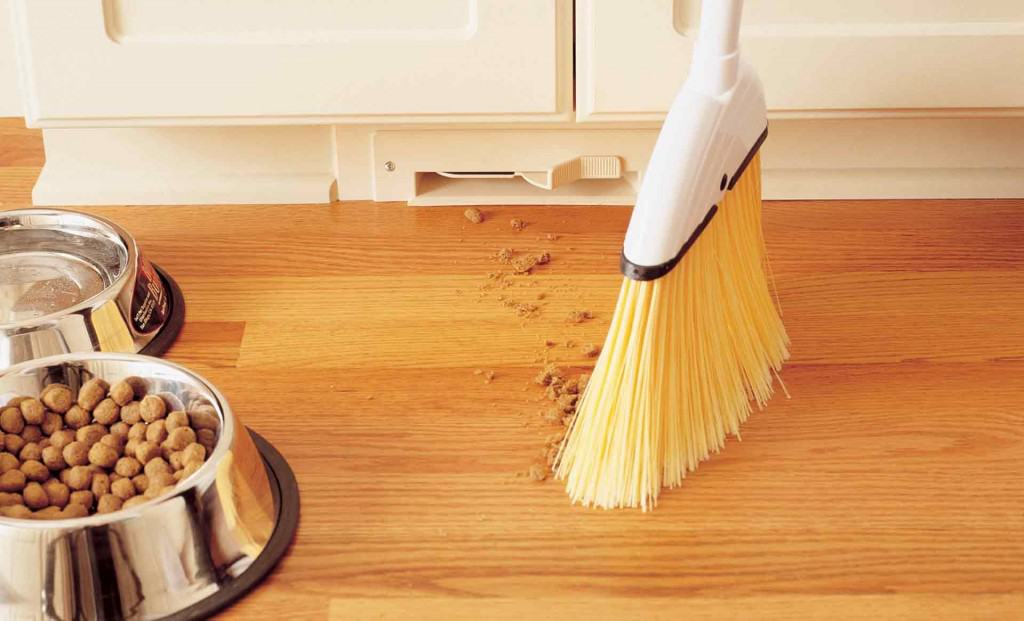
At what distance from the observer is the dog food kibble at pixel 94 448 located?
29.9 inches

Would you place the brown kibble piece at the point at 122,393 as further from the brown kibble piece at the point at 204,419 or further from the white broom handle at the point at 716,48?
the white broom handle at the point at 716,48

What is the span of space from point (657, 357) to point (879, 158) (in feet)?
1.50

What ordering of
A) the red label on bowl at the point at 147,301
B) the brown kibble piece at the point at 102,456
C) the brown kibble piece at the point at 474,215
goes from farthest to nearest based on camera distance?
the brown kibble piece at the point at 474,215
the red label on bowl at the point at 147,301
the brown kibble piece at the point at 102,456

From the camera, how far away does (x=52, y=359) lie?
0.83 metres

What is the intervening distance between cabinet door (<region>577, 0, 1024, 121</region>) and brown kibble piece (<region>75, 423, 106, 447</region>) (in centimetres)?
44

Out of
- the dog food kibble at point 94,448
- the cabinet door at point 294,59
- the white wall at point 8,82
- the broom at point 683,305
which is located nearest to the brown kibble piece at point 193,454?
the dog food kibble at point 94,448

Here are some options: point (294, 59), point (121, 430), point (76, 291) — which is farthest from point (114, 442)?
point (294, 59)

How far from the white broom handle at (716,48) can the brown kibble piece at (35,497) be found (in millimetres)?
454

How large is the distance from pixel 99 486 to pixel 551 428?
0.96ft

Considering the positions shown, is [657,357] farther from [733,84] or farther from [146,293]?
[146,293]

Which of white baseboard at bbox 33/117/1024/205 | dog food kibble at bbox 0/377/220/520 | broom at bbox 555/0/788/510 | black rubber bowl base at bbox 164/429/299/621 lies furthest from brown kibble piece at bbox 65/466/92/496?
white baseboard at bbox 33/117/1024/205

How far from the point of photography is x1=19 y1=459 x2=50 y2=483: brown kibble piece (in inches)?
30.7

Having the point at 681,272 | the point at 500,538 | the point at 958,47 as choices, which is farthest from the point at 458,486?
the point at 958,47

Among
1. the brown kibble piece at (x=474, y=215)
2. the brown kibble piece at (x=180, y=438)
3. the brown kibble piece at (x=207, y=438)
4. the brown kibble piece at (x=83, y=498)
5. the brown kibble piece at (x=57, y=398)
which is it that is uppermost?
the brown kibble piece at (x=474, y=215)
